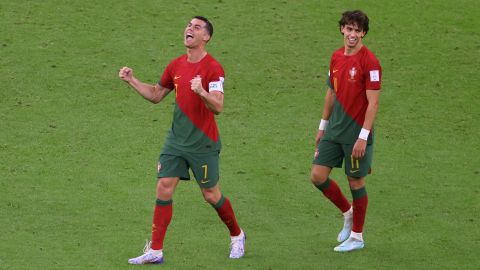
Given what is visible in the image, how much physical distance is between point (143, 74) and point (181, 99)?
6445mm

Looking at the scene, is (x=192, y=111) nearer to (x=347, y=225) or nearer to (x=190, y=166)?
(x=190, y=166)

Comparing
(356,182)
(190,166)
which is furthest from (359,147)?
(190,166)

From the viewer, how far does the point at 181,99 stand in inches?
368

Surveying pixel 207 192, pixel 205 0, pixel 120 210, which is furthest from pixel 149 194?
pixel 205 0

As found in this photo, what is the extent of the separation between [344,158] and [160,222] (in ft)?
6.20

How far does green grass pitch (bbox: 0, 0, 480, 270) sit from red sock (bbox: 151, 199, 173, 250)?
24 centimetres

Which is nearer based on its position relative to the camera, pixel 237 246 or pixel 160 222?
pixel 160 222

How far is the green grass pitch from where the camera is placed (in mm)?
10039

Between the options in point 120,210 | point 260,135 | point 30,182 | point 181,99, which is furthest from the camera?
point 260,135

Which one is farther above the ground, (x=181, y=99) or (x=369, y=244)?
(x=181, y=99)

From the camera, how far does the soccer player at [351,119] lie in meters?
9.58

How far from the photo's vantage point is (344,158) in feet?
32.7

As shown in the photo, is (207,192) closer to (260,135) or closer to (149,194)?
(149,194)

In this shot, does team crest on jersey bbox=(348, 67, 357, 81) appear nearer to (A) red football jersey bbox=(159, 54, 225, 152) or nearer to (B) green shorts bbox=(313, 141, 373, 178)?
(B) green shorts bbox=(313, 141, 373, 178)
